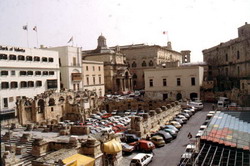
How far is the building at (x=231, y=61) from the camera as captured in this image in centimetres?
4817

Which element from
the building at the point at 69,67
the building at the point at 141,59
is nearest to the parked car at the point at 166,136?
the building at the point at 69,67

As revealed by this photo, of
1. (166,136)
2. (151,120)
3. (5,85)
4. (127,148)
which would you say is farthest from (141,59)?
(127,148)

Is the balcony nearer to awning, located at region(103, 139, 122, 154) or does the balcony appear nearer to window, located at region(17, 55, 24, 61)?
window, located at region(17, 55, 24, 61)

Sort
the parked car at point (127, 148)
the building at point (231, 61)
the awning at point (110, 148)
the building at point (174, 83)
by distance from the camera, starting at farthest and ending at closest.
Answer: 1. the building at point (174, 83)
2. the building at point (231, 61)
3. the parked car at point (127, 148)
4. the awning at point (110, 148)

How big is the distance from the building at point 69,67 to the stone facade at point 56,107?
456 centimetres

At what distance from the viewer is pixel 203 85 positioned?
164ft

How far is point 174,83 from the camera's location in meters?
50.1

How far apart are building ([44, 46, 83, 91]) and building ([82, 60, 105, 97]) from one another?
10.8 ft

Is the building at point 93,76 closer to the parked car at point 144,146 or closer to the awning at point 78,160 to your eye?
the parked car at point 144,146

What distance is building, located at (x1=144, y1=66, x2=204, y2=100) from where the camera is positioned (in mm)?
48844

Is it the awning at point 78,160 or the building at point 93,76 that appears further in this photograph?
the building at point 93,76

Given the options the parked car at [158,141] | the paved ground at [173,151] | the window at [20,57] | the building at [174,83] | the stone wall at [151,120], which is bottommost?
the paved ground at [173,151]

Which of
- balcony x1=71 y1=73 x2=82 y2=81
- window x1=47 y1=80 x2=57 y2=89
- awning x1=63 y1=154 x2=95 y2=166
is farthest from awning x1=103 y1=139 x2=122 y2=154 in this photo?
balcony x1=71 y1=73 x2=82 y2=81

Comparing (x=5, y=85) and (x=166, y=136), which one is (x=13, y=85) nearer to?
(x=5, y=85)
